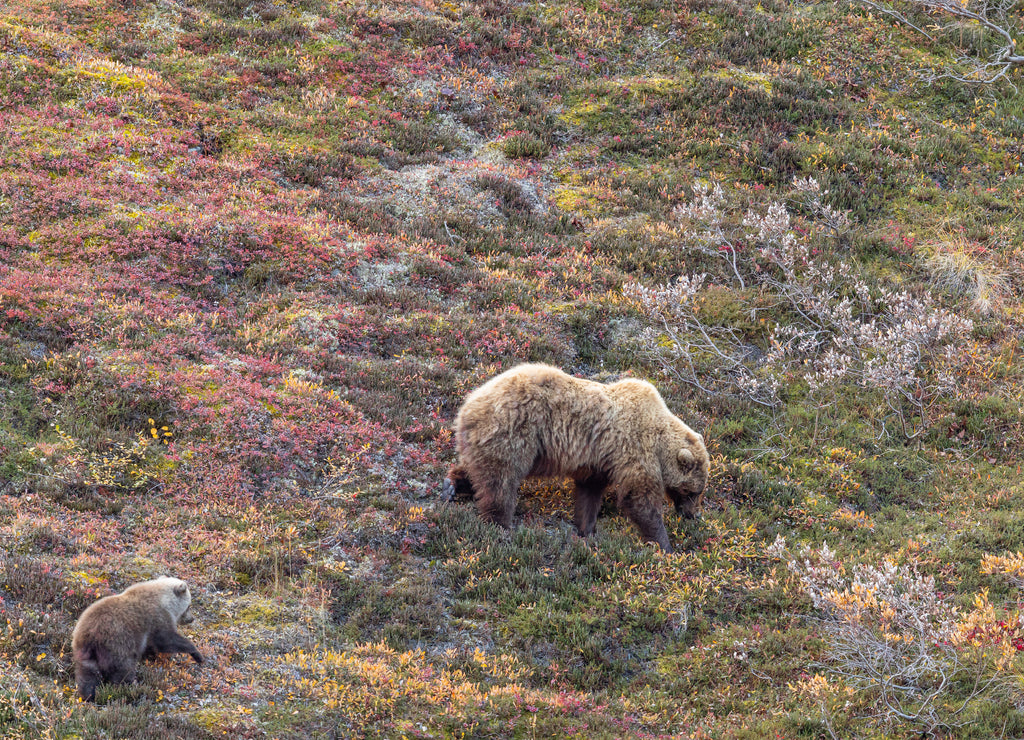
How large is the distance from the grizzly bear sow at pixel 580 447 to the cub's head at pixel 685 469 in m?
0.01

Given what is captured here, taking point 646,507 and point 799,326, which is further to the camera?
point 799,326

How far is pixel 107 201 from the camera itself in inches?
671

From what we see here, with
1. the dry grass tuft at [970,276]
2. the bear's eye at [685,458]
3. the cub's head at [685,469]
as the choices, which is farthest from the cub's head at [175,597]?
the dry grass tuft at [970,276]

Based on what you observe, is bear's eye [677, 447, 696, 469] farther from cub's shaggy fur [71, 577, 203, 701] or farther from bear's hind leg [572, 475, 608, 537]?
cub's shaggy fur [71, 577, 203, 701]

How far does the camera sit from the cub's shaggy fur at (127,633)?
26.1 feet

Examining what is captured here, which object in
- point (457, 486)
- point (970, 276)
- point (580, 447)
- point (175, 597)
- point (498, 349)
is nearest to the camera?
point (175, 597)

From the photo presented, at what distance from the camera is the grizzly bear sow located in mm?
11508

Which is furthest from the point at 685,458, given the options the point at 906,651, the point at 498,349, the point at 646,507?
the point at 498,349

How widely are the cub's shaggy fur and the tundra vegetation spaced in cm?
27

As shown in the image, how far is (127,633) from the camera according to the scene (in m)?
8.14

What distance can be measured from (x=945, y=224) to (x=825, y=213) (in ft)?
10.7

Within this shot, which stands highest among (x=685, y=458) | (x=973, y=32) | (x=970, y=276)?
(x=973, y=32)

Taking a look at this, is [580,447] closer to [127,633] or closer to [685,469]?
[685,469]

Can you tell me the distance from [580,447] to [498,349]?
4.02 m
